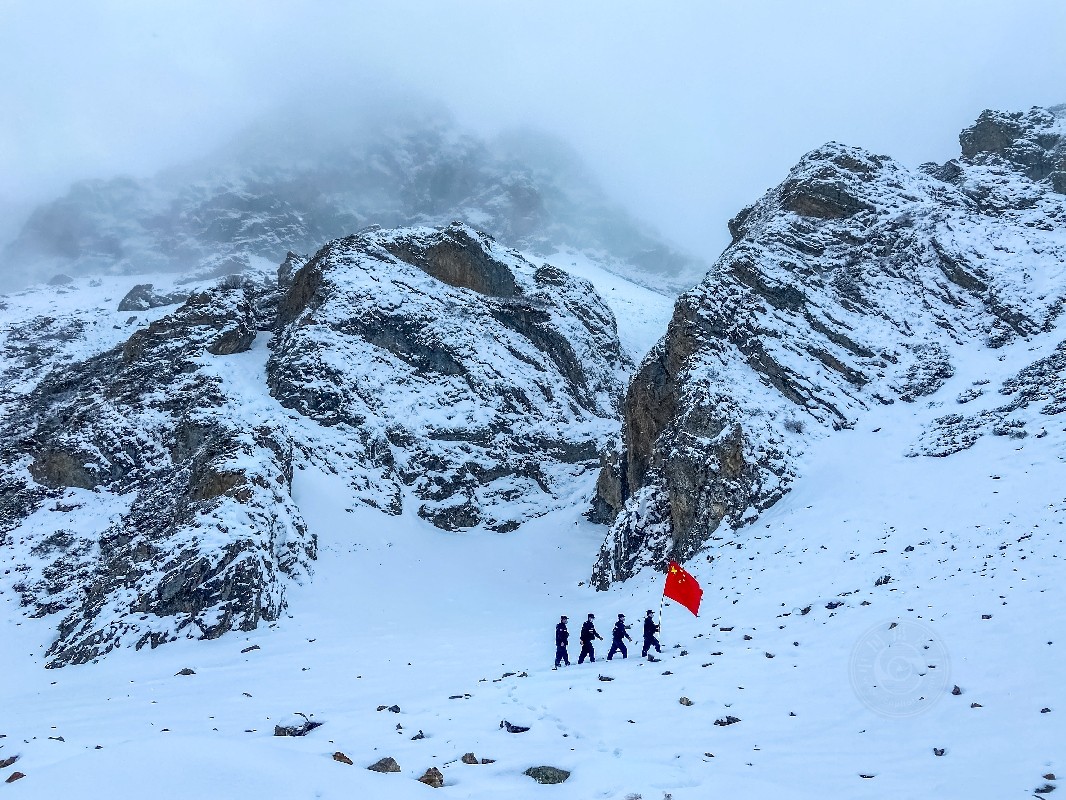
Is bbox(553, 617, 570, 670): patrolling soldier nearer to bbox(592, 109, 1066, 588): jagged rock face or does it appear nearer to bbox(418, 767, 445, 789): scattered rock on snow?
bbox(418, 767, 445, 789): scattered rock on snow

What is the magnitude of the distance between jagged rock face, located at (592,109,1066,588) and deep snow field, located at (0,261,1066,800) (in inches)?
75.3

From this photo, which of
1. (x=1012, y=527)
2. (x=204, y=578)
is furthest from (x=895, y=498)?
(x=204, y=578)

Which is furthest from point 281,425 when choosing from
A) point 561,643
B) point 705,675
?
point 705,675

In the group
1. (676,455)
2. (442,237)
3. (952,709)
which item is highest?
(442,237)

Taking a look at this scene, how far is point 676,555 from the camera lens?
2747 centimetres

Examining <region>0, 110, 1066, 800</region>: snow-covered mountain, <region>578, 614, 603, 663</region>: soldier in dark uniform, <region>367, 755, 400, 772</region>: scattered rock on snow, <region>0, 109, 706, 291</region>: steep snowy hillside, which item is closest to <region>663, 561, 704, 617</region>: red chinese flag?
<region>0, 110, 1066, 800</region>: snow-covered mountain

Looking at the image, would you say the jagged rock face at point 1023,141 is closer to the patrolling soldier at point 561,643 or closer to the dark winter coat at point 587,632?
the dark winter coat at point 587,632

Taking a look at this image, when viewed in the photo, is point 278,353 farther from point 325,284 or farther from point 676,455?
point 676,455

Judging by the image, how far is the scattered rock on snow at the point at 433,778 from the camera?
8.34 m

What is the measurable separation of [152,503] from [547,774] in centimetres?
2893

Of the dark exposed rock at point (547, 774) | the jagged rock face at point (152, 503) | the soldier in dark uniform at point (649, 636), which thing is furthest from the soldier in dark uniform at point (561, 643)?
the jagged rock face at point (152, 503)

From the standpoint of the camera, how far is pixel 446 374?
4650 cm

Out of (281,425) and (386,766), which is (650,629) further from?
(281,425)

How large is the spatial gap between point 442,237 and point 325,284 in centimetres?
1069
